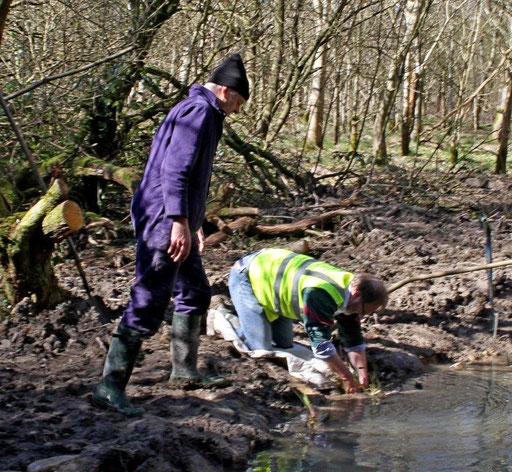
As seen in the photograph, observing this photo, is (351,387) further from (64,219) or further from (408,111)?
(408,111)

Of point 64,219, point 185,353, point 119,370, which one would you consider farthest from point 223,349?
point 119,370

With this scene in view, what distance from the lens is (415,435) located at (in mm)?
4789

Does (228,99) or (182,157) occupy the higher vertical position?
(228,99)

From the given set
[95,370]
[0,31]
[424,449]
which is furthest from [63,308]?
[424,449]

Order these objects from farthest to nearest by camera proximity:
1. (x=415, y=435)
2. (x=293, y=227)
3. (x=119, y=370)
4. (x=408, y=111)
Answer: (x=408, y=111) < (x=293, y=227) < (x=415, y=435) < (x=119, y=370)

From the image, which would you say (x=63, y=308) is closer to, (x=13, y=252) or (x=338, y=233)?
(x=13, y=252)

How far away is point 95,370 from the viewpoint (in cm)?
535

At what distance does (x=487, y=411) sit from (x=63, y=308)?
10.7 ft

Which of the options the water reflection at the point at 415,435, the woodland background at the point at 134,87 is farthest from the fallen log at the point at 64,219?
the water reflection at the point at 415,435

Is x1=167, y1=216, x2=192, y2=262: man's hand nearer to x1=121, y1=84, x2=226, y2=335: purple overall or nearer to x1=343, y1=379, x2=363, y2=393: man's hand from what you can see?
x1=121, y1=84, x2=226, y2=335: purple overall

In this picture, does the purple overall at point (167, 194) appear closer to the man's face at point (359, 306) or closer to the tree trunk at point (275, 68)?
the man's face at point (359, 306)

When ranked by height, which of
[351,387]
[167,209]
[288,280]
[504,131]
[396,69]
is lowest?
[351,387]

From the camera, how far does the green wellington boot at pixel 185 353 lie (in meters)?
5.04

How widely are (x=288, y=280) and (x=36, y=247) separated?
6.31 ft
